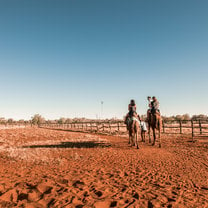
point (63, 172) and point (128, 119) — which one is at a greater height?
point (128, 119)

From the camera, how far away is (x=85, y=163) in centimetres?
787

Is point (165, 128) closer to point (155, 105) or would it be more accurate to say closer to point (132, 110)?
point (155, 105)

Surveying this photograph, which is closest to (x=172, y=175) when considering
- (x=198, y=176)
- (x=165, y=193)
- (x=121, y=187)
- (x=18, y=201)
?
(x=198, y=176)

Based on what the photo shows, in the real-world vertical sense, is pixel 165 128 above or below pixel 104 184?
below

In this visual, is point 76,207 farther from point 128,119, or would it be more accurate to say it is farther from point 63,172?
point 128,119

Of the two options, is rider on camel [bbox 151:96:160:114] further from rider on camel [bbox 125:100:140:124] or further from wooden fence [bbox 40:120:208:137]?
wooden fence [bbox 40:120:208:137]

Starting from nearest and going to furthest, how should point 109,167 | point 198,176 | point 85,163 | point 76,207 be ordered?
point 76,207 → point 198,176 → point 109,167 → point 85,163

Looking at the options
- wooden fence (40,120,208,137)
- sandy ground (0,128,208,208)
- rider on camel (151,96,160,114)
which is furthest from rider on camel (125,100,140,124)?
wooden fence (40,120,208,137)

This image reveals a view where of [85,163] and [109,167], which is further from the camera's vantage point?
[85,163]

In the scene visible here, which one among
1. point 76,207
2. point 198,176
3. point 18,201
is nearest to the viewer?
point 76,207

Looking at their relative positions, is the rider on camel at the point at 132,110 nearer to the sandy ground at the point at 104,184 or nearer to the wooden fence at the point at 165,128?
the sandy ground at the point at 104,184

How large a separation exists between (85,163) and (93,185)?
288 centimetres

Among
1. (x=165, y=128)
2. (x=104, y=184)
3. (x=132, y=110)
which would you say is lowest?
(x=165, y=128)

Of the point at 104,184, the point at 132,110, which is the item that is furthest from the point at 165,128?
the point at 104,184
